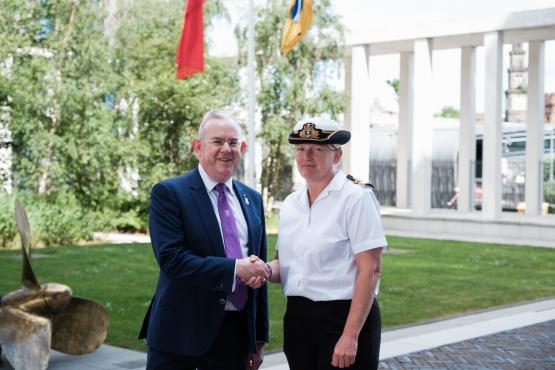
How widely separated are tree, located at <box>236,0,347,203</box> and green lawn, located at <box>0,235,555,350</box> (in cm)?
705

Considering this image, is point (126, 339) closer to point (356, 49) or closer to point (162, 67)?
point (162, 67)

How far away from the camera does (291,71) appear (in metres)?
25.6

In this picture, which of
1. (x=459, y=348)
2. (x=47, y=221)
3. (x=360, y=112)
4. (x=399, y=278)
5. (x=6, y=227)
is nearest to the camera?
(x=459, y=348)

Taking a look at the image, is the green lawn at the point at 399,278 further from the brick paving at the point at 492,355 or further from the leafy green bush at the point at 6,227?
the leafy green bush at the point at 6,227

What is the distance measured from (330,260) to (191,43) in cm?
1640

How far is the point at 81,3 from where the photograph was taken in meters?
21.1

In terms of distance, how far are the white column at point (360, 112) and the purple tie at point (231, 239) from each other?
21.7m

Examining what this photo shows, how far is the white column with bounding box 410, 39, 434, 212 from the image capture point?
81.8 ft

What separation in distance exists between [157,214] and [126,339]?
15.5ft

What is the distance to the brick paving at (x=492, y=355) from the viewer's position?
762 cm

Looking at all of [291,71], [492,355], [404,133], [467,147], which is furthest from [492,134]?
[492,355]

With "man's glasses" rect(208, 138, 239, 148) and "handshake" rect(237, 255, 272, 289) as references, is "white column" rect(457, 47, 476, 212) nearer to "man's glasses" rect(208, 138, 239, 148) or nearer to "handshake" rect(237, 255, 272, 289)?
"man's glasses" rect(208, 138, 239, 148)

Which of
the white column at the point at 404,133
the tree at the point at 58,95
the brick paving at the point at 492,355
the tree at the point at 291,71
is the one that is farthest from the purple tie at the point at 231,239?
the white column at the point at 404,133

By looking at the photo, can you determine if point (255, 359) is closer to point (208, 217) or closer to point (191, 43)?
point (208, 217)
